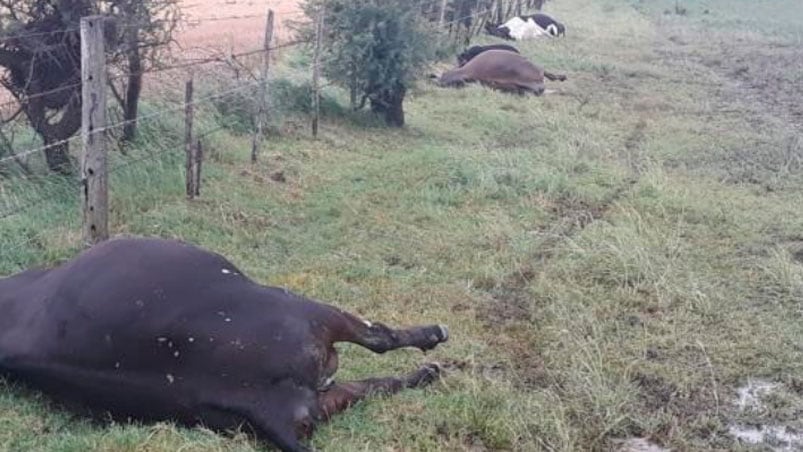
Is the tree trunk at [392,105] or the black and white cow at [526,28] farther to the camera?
the black and white cow at [526,28]

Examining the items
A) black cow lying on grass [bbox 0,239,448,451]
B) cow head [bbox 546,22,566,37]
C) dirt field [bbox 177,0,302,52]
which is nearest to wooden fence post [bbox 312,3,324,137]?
dirt field [bbox 177,0,302,52]

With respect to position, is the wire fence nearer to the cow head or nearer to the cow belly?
the cow belly

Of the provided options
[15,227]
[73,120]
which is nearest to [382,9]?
[73,120]

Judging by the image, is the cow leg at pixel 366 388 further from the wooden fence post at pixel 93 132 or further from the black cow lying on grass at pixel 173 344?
the wooden fence post at pixel 93 132

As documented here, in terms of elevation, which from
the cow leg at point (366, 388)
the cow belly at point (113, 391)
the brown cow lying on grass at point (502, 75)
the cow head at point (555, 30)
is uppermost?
the cow belly at point (113, 391)

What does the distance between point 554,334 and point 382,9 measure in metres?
6.78

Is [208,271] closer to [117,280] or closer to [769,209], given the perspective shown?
[117,280]

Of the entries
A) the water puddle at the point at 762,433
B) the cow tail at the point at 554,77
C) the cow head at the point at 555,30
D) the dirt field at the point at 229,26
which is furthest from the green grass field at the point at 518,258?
the cow head at the point at 555,30

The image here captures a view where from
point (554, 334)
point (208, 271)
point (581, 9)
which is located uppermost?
point (208, 271)

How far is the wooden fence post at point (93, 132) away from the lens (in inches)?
235

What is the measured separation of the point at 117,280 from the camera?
422 centimetres

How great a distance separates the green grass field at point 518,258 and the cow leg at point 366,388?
7 centimetres

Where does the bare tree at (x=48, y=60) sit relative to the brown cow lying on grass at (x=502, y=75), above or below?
above

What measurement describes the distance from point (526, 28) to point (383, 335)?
16.8 metres
